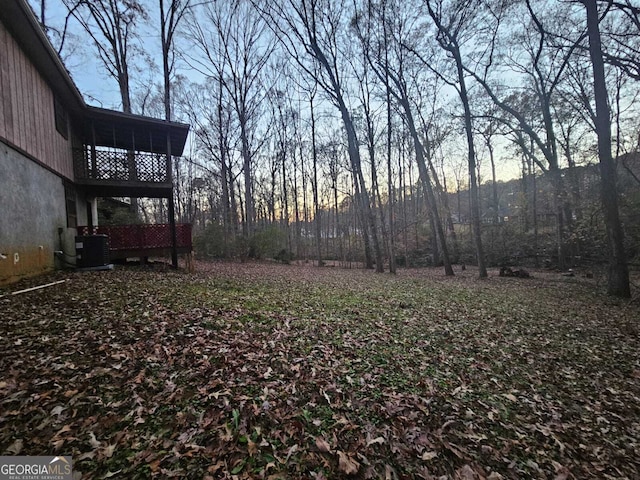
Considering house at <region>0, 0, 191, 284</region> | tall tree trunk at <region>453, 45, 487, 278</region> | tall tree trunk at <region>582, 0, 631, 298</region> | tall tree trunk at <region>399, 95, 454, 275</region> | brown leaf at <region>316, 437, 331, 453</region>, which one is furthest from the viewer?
tall tree trunk at <region>399, 95, 454, 275</region>

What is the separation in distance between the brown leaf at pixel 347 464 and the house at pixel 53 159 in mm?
6665

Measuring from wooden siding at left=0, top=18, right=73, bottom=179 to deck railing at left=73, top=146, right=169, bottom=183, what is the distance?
1.01 m

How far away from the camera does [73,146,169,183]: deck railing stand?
28.8 feet

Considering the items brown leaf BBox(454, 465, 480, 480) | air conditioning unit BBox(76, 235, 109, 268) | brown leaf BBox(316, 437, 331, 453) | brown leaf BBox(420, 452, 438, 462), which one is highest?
air conditioning unit BBox(76, 235, 109, 268)

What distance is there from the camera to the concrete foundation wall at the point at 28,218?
5.06 metres

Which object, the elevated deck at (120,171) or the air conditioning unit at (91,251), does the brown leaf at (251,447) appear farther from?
the elevated deck at (120,171)

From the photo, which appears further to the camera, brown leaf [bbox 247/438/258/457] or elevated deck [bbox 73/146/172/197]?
elevated deck [bbox 73/146/172/197]

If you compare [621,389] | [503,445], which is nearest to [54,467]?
[503,445]

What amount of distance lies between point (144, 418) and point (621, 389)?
4803mm

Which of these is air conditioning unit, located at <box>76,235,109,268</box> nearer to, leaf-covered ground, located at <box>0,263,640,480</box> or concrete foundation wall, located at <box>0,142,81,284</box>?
concrete foundation wall, located at <box>0,142,81,284</box>

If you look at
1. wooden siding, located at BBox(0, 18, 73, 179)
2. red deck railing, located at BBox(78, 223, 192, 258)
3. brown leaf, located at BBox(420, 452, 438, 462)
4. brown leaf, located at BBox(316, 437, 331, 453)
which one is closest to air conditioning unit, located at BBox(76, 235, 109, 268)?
red deck railing, located at BBox(78, 223, 192, 258)

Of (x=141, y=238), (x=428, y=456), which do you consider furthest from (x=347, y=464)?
(x=141, y=238)
